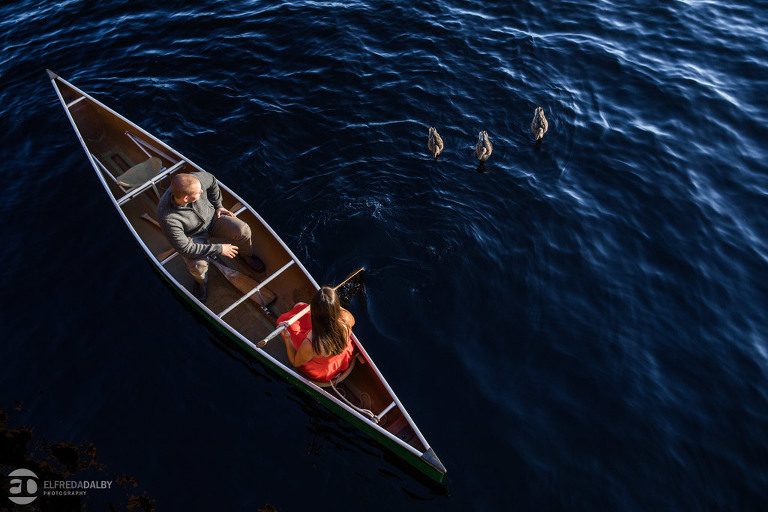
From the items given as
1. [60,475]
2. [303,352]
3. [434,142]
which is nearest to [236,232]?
[303,352]

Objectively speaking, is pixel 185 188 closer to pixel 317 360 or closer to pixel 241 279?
pixel 241 279

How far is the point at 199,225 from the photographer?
960 centimetres

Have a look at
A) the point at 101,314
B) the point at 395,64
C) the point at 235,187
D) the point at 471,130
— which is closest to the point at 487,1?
the point at 395,64

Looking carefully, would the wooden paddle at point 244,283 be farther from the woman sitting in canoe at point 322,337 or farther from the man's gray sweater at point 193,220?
the woman sitting in canoe at point 322,337

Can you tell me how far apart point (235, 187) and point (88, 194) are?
383cm

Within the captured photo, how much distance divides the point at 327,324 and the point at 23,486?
19.8ft

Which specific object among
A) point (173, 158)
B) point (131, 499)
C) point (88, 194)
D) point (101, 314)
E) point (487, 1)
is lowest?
point (131, 499)

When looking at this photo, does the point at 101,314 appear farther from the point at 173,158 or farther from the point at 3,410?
the point at 173,158

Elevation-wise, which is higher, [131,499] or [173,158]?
[173,158]

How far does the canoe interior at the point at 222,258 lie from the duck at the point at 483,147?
215 inches

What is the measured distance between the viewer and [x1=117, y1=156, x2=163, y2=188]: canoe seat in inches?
450

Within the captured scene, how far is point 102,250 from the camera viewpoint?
37.9 ft

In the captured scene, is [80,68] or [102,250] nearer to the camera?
[102,250]

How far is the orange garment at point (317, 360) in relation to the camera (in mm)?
8211
